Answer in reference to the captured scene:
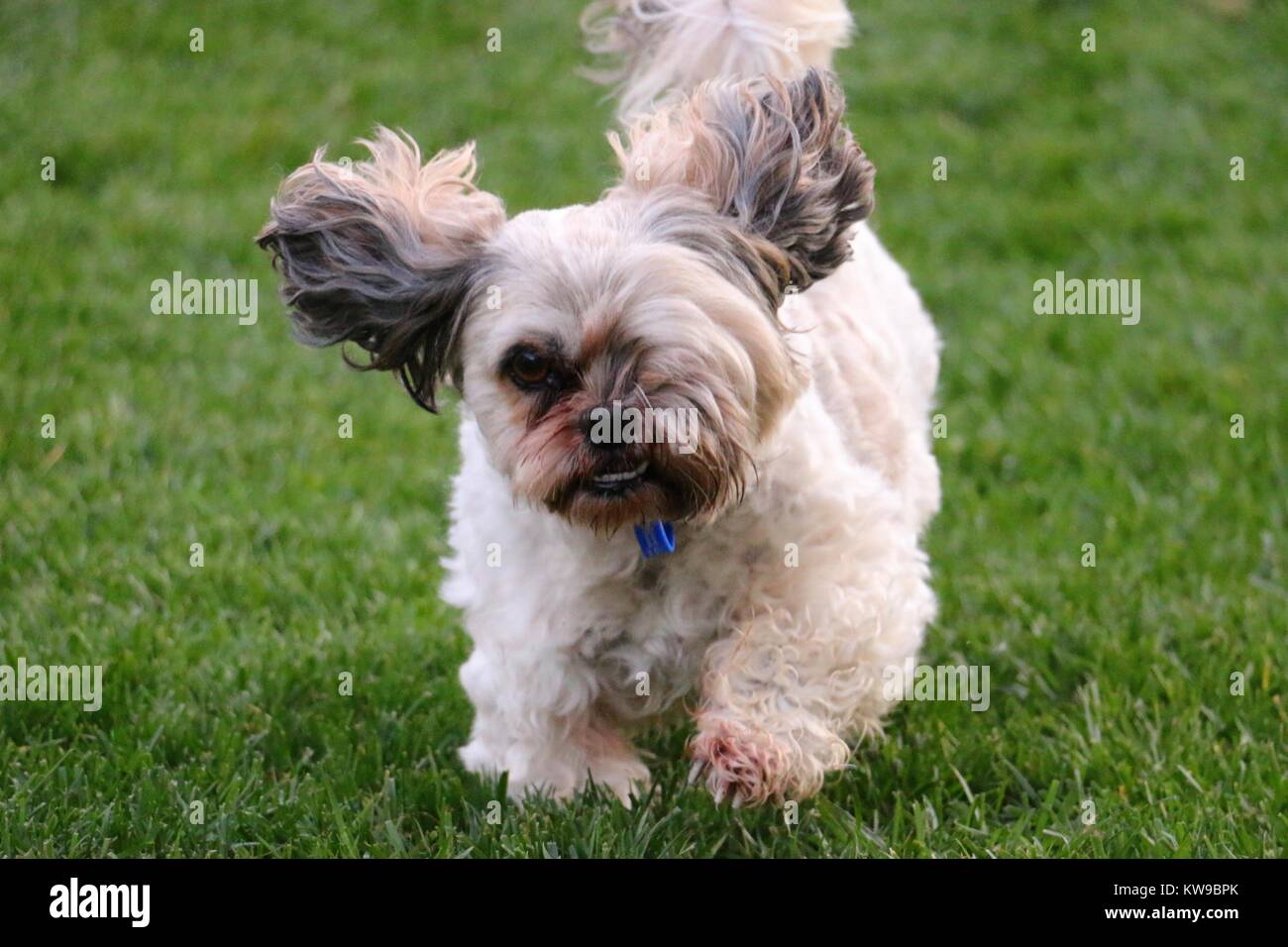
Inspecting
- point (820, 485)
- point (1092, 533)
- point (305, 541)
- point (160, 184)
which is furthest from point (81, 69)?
point (820, 485)

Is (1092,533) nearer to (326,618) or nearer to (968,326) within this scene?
(968,326)

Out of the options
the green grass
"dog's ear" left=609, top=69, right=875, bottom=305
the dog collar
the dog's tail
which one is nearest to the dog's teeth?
the dog collar

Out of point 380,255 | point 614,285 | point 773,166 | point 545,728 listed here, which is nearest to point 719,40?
point 773,166

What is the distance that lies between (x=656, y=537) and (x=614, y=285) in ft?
2.01

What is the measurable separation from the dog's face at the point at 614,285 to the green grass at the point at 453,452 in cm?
94

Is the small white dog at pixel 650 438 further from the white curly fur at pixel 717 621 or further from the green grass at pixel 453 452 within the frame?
the green grass at pixel 453 452

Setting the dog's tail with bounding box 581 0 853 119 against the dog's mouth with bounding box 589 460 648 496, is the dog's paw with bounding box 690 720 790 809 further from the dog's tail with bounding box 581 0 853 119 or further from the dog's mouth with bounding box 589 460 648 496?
the dog's tail with bounding box 581 0 853 119

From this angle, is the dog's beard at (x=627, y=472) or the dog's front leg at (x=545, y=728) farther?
the dog's front leg at (x=545, y=728)

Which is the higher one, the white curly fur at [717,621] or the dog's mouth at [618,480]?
the dog's mouth at [618,480]

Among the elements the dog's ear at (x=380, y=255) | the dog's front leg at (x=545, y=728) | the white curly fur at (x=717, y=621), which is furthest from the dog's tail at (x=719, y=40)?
the dog's front leg at (x=545, y=728)

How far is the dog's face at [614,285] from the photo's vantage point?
358cm

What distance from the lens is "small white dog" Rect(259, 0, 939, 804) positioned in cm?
361

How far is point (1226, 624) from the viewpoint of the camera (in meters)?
5.18

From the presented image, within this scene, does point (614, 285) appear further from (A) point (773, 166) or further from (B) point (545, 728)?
(B) point (545, 728)
